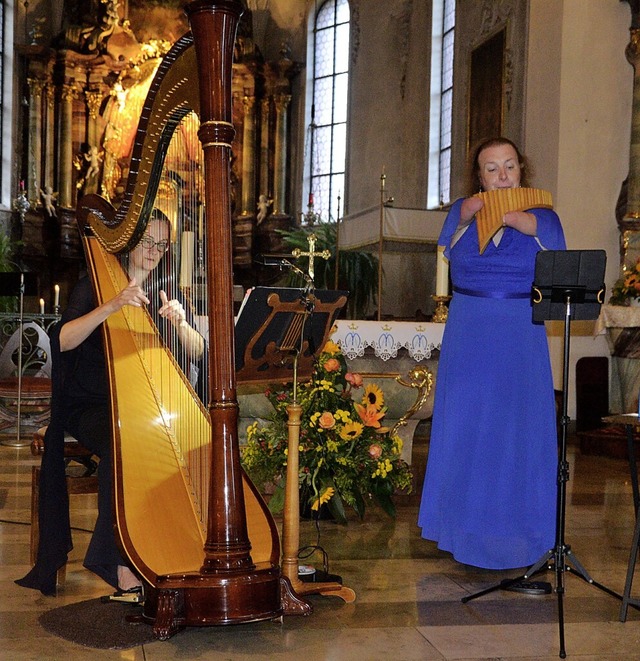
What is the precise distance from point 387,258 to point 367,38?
6.79 m

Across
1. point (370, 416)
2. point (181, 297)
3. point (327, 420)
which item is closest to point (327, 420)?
point (327, 420)

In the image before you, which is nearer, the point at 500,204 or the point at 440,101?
the point at 500,204

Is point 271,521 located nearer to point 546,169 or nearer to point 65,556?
point 65,556

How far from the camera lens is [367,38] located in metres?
15.1

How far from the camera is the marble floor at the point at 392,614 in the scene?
2998mm

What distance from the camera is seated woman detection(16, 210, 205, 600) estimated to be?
3395 millimetres

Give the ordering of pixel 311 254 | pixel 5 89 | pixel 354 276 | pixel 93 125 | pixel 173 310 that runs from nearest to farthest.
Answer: pixel 173 310 → pixel 311 254 → pixel 354 276 → pixel 93 125 → pixel 5 89

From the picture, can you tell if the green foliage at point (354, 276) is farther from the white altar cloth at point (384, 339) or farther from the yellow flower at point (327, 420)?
the yellow flower at point (327, 420)

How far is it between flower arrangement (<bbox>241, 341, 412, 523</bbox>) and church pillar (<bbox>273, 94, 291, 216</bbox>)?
443 inches

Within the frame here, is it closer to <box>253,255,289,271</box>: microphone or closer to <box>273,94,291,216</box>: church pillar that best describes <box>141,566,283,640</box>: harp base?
<box>253,255,289,271</box>: microphone

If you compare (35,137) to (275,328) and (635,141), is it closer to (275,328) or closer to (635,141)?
(635,141)

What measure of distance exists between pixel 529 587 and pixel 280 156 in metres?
13.2

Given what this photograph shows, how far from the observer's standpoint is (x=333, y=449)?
4.81 meters

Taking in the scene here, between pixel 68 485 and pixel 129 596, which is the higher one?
pixel 68 485
